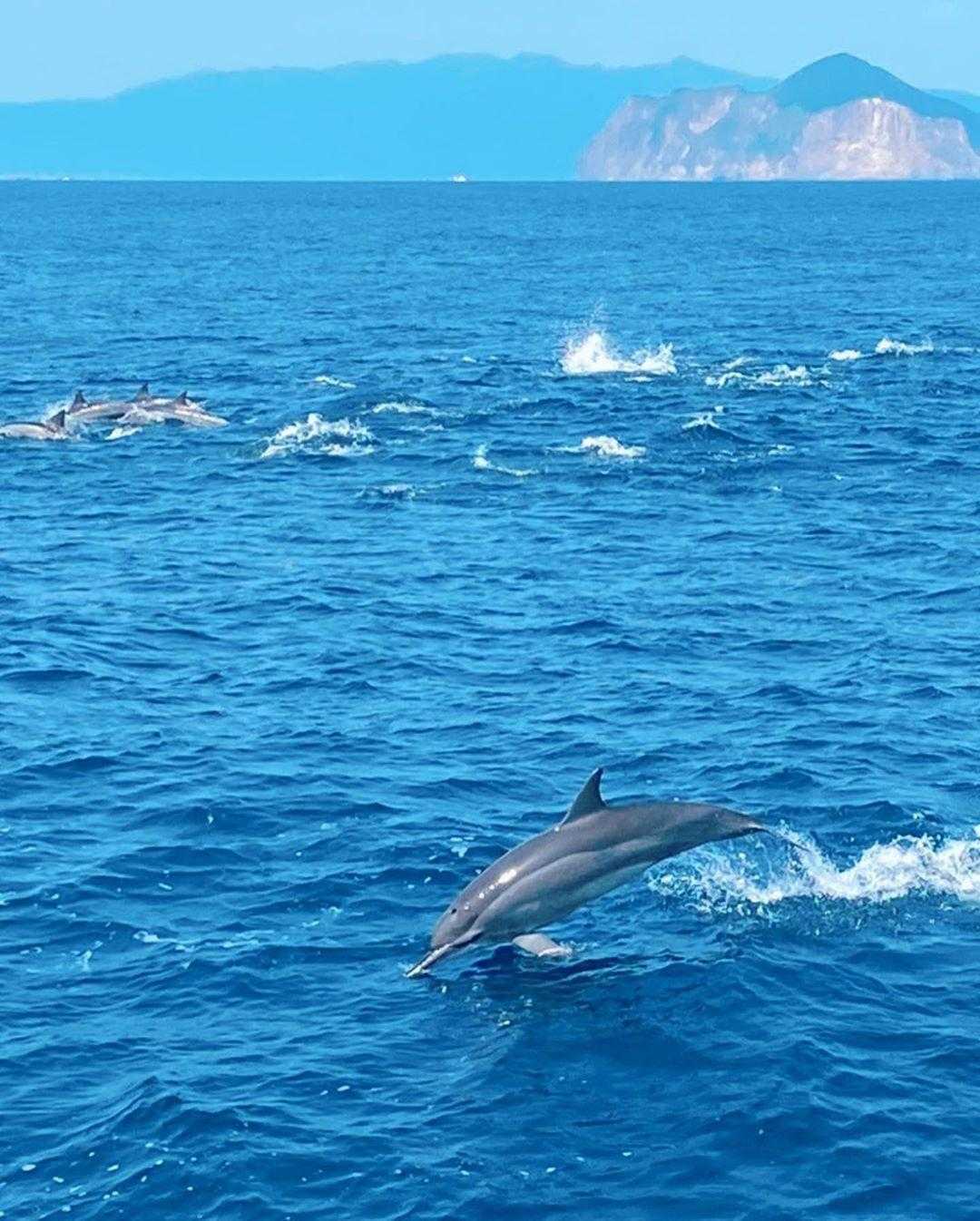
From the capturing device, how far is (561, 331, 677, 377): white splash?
78.4m

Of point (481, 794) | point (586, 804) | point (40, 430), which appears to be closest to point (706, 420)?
point (40, 430)

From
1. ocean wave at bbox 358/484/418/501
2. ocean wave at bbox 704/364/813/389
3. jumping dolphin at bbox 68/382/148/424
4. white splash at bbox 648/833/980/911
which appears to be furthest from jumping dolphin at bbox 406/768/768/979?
ocean wave at bbox 704/364/813/389

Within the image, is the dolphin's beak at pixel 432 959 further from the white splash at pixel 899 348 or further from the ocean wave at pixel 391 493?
the white splash at pixel 899 348

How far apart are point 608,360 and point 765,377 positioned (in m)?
7.33

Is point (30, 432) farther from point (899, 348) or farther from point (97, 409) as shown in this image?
point (899, 348)

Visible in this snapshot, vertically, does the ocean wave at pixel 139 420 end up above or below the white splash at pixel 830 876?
above

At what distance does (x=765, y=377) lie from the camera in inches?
2997

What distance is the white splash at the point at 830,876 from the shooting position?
1115 inches

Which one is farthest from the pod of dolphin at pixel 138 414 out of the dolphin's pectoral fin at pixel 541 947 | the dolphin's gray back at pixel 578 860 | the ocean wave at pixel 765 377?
the dolphin's pectoral fin at pixel 541 947

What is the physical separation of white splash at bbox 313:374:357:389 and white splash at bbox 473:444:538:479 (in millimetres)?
14652

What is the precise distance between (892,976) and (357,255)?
140 meters

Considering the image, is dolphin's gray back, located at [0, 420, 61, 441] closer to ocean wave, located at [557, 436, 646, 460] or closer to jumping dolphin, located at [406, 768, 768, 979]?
ocean wave, located at [557, 436, 646, 460]

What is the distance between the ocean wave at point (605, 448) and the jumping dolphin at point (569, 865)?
33.3m

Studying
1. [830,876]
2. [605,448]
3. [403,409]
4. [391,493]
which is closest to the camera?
[830,876]
